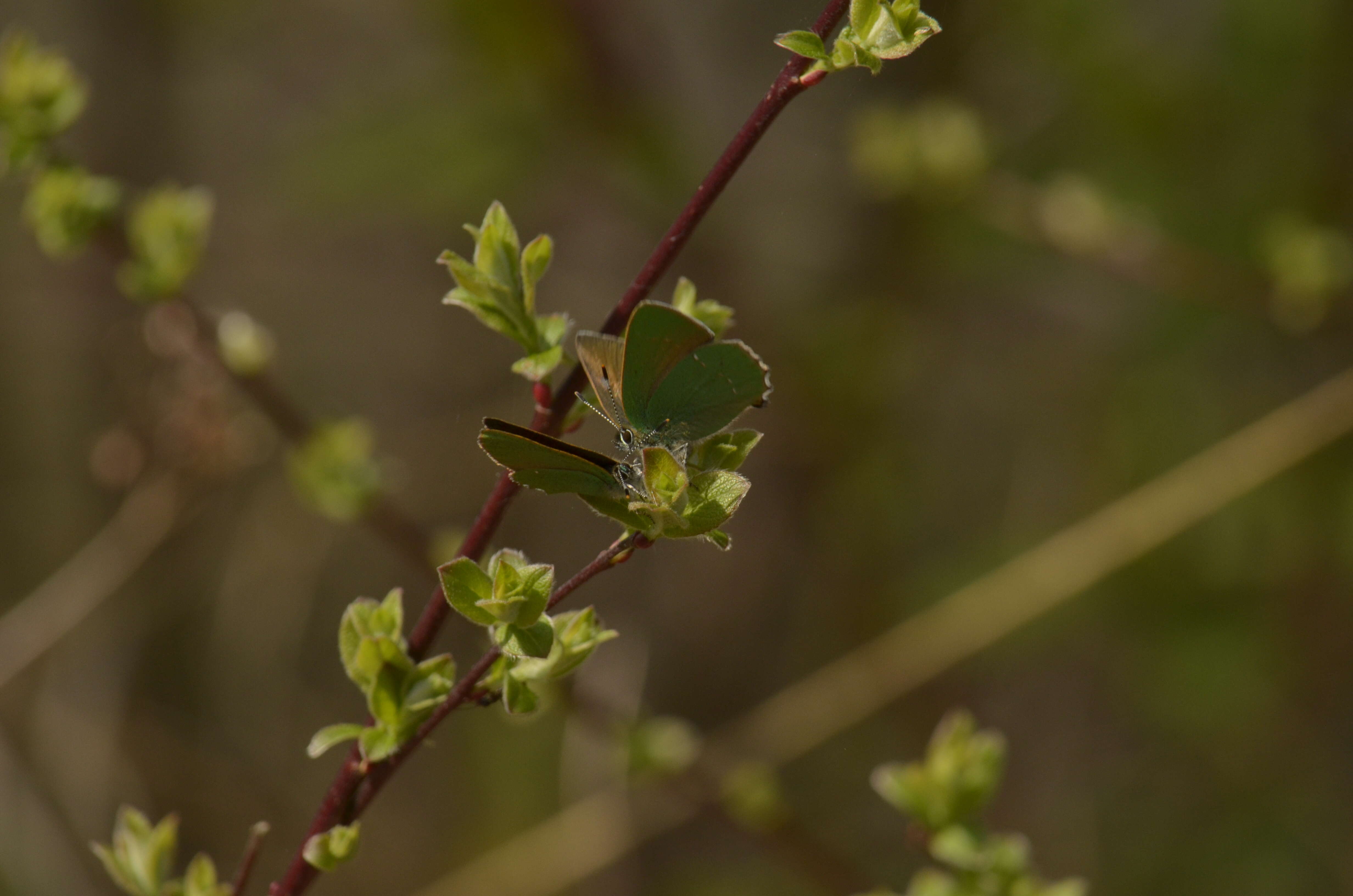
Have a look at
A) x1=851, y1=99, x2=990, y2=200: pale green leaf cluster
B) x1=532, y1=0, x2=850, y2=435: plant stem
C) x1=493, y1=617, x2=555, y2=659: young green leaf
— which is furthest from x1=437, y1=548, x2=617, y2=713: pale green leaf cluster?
x1=851, y1=99, x2=990, y2=200: pale green leaf cluster

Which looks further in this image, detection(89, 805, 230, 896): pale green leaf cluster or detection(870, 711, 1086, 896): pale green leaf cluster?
detection(870, 711, 1086, 896): pale green leaf cluster

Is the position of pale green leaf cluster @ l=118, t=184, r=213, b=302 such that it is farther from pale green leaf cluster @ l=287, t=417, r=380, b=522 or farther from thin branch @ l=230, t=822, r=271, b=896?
thin branch @ l=230, t=822, r=271, b=896

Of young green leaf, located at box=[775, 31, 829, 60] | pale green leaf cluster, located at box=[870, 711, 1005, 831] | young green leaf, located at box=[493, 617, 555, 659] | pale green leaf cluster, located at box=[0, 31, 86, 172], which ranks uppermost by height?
pale green leaf cluster, located at box=[0, 31, 86, 172]

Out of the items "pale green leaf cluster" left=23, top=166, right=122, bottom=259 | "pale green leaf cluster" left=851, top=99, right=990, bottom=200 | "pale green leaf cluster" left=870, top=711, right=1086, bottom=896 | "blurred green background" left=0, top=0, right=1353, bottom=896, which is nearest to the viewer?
"pale green leaf cluster" left=870, top=711, right=1086, bottom=896

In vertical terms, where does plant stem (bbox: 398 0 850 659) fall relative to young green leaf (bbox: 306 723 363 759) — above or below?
above

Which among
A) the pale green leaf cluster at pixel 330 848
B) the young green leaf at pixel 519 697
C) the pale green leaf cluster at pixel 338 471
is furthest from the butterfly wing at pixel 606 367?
the pale green leaf cluster at pixel 338 471

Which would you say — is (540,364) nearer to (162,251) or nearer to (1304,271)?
(162,251)

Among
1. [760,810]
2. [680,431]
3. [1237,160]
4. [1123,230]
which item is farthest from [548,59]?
[680,431]

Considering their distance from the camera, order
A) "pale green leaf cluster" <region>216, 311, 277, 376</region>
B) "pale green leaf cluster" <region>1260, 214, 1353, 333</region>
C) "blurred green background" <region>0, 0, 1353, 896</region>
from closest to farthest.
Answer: "pale green leaf cluster" <region>216, 311, 277, 376</region>
"pale green leaf cluster" <region>1260, 214, 1353, 333</region>
"blurred green background" <region>0, 0, 1353, 896</region>
